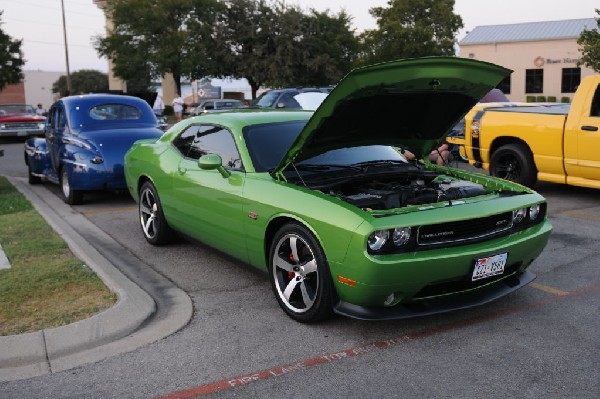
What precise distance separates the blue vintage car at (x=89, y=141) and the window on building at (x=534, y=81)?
42085 millimetres

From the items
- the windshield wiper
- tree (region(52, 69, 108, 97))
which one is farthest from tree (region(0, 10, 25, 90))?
tree (region(52, 69, 108, 97))

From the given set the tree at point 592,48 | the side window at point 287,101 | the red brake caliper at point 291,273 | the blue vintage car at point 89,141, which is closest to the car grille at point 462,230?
the red brake caliper at point 291,273

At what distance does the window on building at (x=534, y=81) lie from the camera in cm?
4700

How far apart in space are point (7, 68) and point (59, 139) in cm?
4106

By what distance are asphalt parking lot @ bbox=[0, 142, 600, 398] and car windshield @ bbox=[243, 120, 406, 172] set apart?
95 cm

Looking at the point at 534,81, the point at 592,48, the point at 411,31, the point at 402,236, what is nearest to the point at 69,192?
the point at 402,236

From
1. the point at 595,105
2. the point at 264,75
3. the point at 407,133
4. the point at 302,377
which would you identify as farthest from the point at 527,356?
the point at 264,75

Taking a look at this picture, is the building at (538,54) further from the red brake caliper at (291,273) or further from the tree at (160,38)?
the red brake caliper at (291,273)

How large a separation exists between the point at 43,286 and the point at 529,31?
48722 mm

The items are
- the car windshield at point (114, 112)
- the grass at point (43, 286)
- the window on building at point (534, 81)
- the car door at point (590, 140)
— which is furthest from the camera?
the window on building at point (534, 81)

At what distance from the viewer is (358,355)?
13.2 feet

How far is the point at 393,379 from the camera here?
3.67 meters

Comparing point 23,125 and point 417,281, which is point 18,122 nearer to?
point 23,125

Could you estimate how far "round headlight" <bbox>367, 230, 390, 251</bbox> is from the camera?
4.00m
